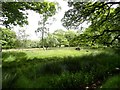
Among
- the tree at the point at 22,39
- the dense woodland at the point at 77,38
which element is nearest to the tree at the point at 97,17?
the dense woodland at the point at 77,38

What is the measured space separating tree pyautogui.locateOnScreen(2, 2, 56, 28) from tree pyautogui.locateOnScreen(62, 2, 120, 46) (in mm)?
933

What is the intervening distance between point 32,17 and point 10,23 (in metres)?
0.98

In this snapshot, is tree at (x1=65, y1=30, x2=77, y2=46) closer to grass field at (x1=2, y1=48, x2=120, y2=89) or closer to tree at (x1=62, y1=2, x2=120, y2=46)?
tree at (x1=62, y1=2, x2=120, y2=46)

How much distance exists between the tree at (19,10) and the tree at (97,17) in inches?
36.7

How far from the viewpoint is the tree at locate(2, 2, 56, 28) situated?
668 cm

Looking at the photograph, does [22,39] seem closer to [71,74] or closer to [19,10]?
Result: [19,10]

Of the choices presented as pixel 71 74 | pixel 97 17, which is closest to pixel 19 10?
pixel 97 17

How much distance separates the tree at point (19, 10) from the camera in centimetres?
668

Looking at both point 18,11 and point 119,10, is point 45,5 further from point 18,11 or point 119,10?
point 119,10

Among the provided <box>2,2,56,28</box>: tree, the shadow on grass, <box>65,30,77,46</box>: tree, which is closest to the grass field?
the shadow on grass

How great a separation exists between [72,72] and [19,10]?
3.92 m

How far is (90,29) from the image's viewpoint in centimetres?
697

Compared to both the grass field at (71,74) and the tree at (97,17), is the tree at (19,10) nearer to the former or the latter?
the tree at (97,17)

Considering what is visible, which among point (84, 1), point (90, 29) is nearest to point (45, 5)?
point (84, 1)
